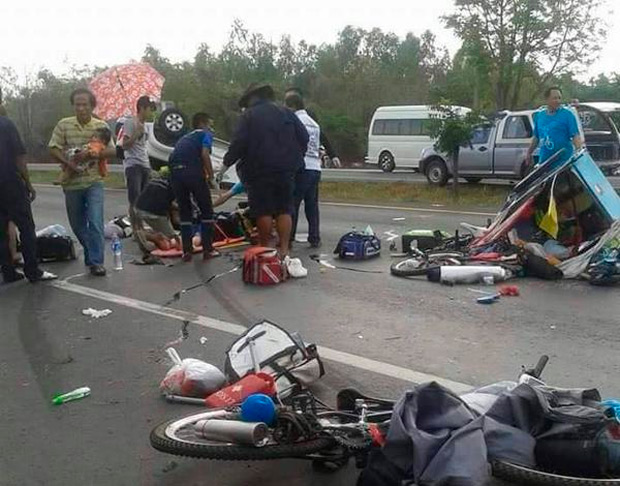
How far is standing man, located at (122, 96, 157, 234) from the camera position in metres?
10.5

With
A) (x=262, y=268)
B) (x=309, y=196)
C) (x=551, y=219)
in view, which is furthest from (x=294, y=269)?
(x=551, y=219)

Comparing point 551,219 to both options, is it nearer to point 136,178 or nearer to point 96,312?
point 96,312

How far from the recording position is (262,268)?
7957 mm

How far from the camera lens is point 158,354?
554 cm

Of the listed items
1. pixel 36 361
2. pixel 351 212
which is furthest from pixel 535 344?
pixel 351 212

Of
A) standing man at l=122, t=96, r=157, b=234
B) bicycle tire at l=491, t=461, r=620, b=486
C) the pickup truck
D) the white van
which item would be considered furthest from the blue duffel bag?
the white van

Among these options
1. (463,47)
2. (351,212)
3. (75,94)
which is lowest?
(351,212)

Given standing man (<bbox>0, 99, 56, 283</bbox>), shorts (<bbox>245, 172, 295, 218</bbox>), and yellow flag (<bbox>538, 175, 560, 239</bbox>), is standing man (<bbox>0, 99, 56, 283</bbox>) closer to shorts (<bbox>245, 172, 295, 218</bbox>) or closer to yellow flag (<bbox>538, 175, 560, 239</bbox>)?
shorts (<bbox>245, 172, 295, 218</bbox>)

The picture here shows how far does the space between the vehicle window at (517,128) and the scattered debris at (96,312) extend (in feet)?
44.6

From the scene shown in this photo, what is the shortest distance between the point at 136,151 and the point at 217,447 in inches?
328

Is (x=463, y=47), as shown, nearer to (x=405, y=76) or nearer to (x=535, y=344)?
(x=535, y=344)

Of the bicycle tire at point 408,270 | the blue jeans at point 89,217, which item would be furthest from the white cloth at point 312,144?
the blue jeans at point 89,217

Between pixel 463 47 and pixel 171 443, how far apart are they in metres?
22.9

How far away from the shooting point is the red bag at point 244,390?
4.03 metres
